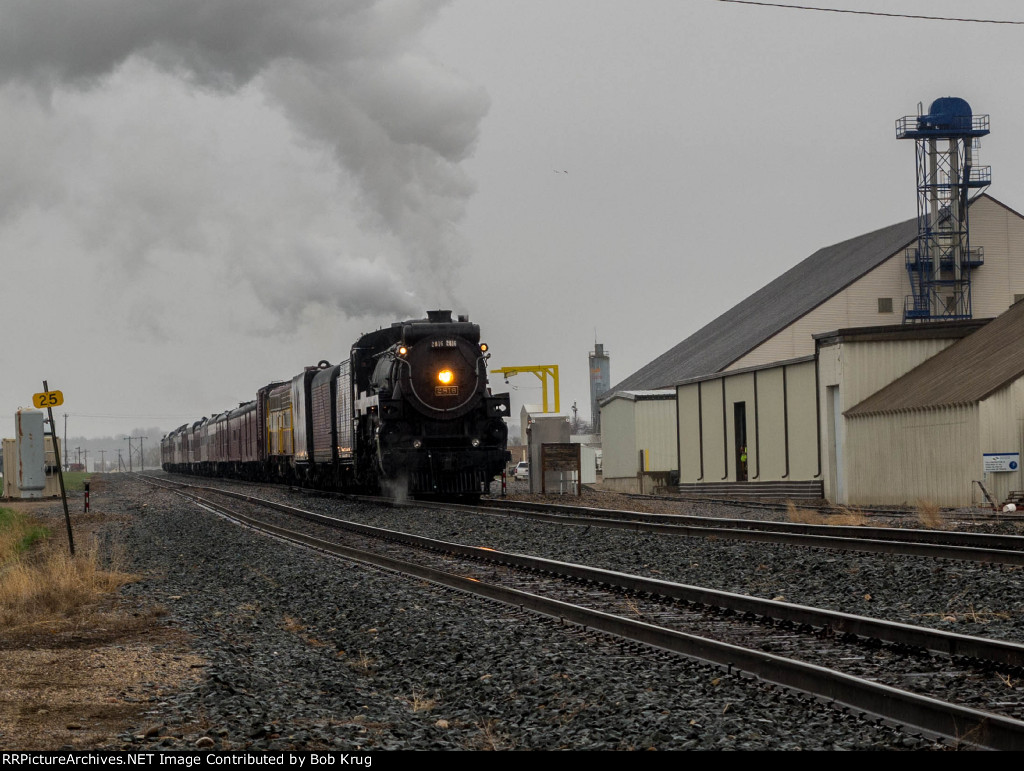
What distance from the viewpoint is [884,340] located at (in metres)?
31.0

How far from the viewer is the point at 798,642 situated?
8516 millimetres

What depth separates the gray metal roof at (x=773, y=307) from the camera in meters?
50.3

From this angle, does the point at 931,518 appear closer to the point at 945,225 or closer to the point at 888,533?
the point at 888,533

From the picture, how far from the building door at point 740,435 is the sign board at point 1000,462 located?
12660 millimetres

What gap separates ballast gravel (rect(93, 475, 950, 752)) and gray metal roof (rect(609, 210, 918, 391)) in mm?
37159

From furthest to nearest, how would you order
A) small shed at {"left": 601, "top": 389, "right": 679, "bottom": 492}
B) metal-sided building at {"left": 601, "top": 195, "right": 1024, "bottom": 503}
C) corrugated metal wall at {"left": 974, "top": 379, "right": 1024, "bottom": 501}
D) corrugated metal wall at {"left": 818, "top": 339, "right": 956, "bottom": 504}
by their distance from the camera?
small shed at {"left": 601, "top": 389, "right": 679, "bottom": 492}
metal-sided building at {"left": 601, "top": 195, "right": 1024, "bottom": 503}
corrugated metal wall at {"left": 818, "top": 339, "right": 956, "bottom": 504}
corrugated metal wall at {"left": 974, "top": 379, "right": 1024, "bottom": 501}

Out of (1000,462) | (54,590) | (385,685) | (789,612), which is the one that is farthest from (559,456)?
(385,685)

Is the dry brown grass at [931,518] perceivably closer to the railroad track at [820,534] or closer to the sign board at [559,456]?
the railroad track at [820,534]

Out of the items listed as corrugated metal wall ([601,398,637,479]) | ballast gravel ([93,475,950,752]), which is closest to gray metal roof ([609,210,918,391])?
corrugated metal wall ([601,398,637,479])

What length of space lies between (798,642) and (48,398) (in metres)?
13.5

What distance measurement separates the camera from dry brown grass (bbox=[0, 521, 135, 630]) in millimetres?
11414

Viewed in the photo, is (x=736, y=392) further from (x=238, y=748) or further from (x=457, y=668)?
(x=238, y=748)

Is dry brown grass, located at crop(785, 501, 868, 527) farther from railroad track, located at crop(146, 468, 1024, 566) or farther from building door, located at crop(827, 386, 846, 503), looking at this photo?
building door, located at crop(827, 386, 846, 503)
